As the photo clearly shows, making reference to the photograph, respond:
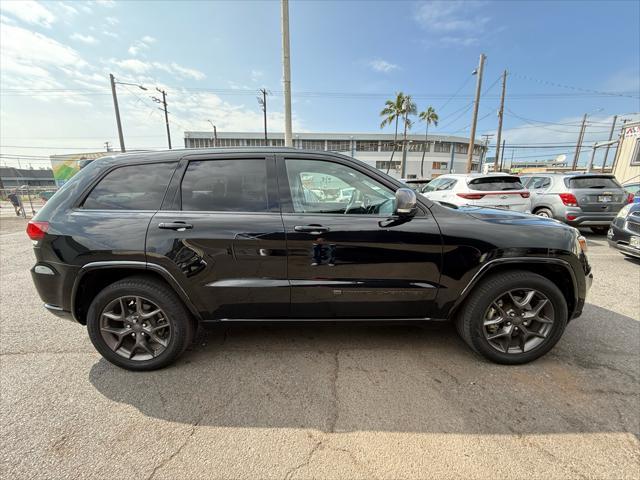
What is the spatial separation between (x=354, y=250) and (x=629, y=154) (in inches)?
761

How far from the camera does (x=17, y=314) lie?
3410mm

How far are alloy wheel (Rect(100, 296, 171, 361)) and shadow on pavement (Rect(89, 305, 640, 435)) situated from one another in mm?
198

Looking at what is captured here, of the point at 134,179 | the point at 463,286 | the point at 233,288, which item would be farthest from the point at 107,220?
the point at 463,286

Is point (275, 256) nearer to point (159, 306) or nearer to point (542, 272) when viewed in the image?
point (159, 306)

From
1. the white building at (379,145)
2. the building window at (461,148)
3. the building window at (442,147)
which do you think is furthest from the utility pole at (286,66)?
the building window at (461,148)

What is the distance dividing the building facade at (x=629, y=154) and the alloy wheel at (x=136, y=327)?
1997 cm

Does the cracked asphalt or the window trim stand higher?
the window trim

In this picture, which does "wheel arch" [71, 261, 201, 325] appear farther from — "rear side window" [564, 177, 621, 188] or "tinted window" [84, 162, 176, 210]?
"rear side window" [564, 177, 621, 188]

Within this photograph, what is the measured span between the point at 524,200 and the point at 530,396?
619cm

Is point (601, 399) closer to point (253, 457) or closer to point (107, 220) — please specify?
point (253, 457)

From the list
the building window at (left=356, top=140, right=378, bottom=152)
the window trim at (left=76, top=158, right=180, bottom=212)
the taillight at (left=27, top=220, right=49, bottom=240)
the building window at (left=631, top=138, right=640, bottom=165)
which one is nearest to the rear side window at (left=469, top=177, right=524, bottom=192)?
the window trim at (left=76, top=158, right=180, bottom=212)

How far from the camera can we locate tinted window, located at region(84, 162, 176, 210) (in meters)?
2.36

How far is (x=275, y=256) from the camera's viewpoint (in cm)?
227

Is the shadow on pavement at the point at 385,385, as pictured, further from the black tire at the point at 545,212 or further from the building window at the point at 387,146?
the building window at the point at 387,146
